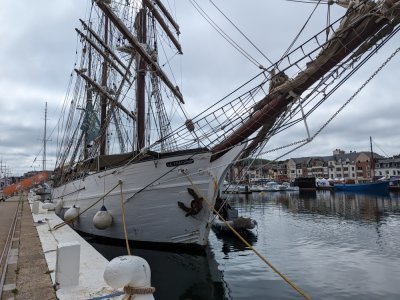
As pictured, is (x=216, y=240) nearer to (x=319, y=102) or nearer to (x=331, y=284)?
(x=331, y=284)

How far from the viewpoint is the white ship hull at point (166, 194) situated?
11.8m

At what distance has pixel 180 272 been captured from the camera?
34.8ft

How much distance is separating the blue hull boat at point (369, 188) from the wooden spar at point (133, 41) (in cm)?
5618

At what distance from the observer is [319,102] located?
873 cm

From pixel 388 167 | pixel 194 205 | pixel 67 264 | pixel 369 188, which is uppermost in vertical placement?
pixel 388 167

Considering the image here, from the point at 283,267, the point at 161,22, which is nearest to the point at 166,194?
the point at 283,267

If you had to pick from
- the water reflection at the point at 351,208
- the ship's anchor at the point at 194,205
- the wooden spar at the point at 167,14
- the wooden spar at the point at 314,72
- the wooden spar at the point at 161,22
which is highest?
the wooden spar at the point at 167,14

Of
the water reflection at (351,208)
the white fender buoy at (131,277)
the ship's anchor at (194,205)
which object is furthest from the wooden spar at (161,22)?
the water reflection at (351,208)

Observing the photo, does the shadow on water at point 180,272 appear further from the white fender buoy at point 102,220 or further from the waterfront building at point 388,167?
the waterfront building at point 388,167

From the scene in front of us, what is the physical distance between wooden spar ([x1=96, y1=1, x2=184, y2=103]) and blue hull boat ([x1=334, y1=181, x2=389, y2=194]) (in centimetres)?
5618

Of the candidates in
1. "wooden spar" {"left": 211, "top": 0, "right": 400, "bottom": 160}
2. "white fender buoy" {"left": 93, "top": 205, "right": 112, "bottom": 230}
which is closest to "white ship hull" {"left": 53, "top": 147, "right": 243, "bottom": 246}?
"white fender buoy" {"left": 93, "top": 205, "right": 112, "bottom": 230}

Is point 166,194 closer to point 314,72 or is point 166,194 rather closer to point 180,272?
point 180,272

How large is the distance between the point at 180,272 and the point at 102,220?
406 cm

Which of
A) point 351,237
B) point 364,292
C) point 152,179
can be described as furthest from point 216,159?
point 351,237
